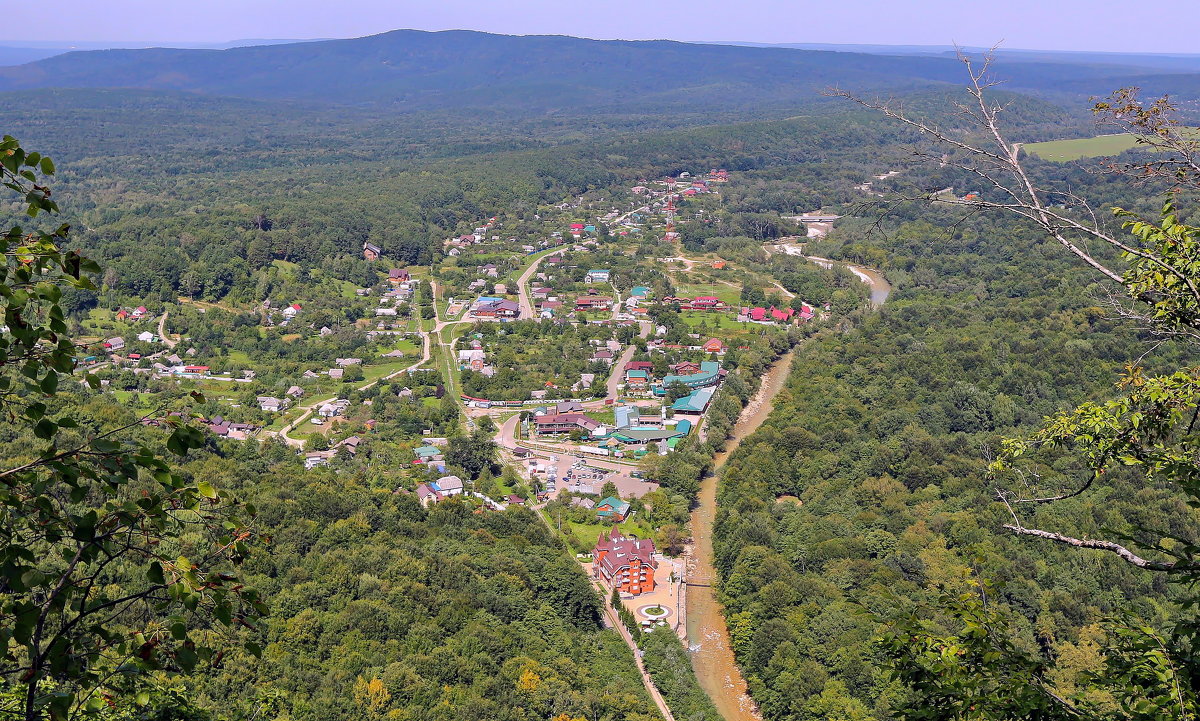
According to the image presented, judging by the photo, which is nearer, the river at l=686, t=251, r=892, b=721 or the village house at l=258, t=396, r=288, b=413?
the river at l=686, t=251, r=892, b=721

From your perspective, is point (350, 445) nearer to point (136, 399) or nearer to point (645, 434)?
point (136, 399)

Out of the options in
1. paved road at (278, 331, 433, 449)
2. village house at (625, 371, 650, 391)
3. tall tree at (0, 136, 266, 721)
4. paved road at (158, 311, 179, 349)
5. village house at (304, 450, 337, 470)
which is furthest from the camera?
paved road at (158, 311, 179, 349)

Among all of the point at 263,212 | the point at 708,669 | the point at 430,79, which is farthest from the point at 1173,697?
the point at 430,79

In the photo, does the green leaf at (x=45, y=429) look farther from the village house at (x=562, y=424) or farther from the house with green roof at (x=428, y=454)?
the village house at (x=562, y=424)

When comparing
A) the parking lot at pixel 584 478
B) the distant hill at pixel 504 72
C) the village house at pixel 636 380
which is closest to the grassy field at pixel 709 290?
the village house at pixel 636 380

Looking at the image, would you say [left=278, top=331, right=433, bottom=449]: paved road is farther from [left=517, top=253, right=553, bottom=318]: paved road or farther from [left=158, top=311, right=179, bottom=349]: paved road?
[left=158, top=311, right=179, bottom=349]: paved road

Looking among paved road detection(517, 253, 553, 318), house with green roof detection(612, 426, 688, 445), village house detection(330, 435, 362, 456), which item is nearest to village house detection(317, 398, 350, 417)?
village house detection(330, 435, 362, 456)

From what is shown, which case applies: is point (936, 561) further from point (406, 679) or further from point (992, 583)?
point (992, 583)
